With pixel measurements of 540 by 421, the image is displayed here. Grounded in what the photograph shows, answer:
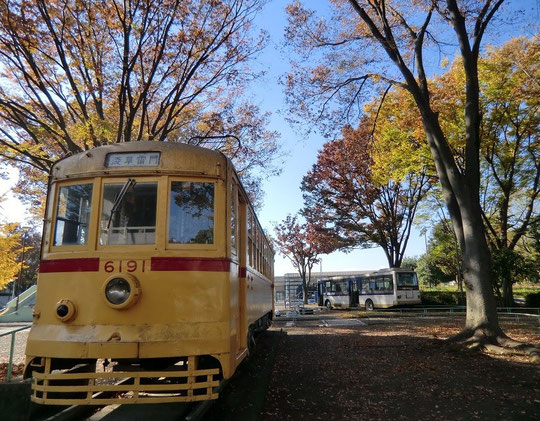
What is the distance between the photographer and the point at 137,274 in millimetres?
3963

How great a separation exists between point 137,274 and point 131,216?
660mm

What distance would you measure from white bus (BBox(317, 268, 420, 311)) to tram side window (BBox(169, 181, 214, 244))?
23.3 meters

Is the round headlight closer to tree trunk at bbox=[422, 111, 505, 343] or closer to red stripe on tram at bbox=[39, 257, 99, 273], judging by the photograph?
red stripe on tram at bbox=[39, 257, 99, 273]

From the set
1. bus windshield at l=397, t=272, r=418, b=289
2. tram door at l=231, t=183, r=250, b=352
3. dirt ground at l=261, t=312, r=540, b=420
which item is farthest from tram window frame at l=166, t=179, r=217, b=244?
bus windshield at l=397, t=272, r=418, b=289

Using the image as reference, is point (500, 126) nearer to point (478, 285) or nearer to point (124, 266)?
point (478, 285)

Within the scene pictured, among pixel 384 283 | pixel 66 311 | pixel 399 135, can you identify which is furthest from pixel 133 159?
pixel 384 283

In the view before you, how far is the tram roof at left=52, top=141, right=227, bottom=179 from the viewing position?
4266 millimetres

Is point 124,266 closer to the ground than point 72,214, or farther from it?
closer to the ground

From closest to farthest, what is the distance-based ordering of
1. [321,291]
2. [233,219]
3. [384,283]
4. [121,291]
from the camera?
[121,291]
[233,219]
[384,283]
[321,291]

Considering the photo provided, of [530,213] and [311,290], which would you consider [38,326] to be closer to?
[530,213]

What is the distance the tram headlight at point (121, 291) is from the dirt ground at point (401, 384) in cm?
262

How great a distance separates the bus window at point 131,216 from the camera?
163 inches

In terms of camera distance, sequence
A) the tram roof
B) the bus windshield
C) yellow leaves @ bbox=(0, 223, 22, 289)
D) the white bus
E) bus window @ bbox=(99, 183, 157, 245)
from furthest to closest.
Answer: the white bus < the bus windshield < yellow leaves @ bbox=(0, 223, 22, 289) < the tram roof < bus window @ bbox=(99, 183, 157, 245)

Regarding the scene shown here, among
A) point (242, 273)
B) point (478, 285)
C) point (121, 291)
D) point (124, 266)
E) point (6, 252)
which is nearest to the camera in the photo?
point (121, 291)
